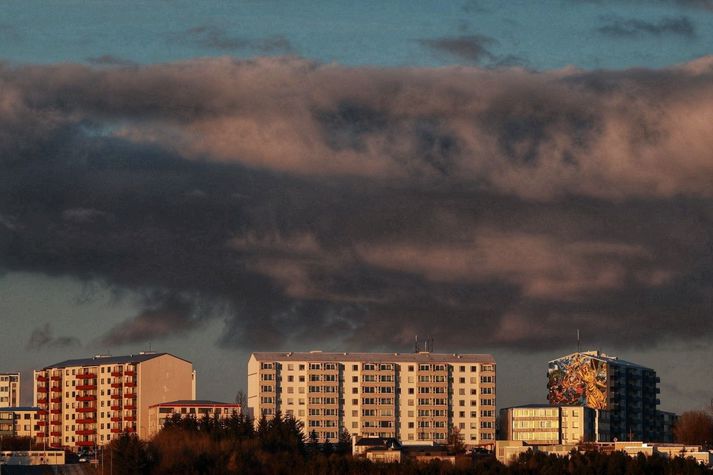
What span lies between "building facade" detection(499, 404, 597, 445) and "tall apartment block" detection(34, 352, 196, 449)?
139 ft

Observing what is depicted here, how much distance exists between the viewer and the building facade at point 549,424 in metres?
174

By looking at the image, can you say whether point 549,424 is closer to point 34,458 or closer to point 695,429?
point 695,429

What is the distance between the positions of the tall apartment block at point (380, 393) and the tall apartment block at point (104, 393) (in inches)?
549

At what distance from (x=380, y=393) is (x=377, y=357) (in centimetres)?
511

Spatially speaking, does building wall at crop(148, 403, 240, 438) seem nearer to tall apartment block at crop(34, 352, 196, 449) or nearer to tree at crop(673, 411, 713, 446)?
tall apartment block at crop(34, 352, 196, 449)

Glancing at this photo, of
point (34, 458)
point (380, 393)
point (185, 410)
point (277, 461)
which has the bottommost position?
point (34, 458)

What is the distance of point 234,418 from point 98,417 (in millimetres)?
38515

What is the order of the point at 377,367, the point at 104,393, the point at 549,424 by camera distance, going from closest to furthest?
the point at 549,424 < the point at 377,367 < the point at 104,393

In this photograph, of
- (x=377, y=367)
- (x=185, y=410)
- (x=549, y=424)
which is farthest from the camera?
(x=377, y=367)

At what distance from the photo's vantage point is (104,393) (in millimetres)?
186500

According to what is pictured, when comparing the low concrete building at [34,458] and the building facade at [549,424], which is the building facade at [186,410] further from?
the building facade at [549,424]

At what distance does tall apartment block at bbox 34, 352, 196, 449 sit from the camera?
603 feet

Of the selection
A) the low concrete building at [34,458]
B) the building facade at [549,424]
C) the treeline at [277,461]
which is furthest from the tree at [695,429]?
the low concrete building at [34,458]

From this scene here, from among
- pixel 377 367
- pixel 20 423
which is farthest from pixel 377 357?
pixel 20 423
